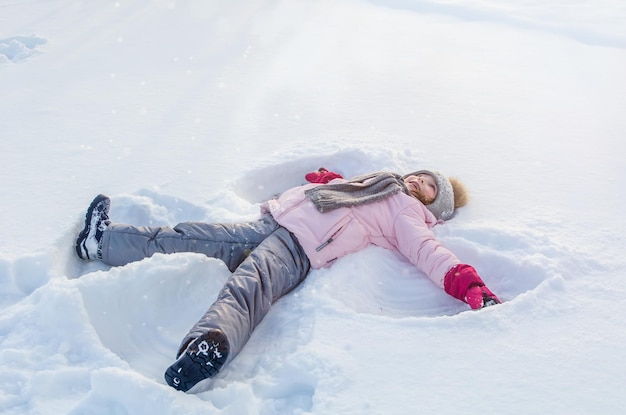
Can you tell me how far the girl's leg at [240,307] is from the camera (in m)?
1.89

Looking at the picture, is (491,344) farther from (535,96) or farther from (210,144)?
(535,96)

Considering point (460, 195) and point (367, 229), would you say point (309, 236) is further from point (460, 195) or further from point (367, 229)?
point (460, 195)

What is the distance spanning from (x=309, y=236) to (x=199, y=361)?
90cm

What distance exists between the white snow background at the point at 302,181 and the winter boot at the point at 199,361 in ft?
0.20

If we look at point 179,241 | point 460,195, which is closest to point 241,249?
point 179,241

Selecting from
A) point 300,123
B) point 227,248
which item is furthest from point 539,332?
point 300,123

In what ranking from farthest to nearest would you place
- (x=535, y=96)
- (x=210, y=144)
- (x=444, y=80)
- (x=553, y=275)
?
1. (x=444, y=80)
2. (x=535, y=96)
3. (x=210, y=144)
4. (x=553, y=275)

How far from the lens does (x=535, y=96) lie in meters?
4.21

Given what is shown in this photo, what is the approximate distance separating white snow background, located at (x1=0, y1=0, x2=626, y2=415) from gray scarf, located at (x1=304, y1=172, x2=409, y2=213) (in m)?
0.26

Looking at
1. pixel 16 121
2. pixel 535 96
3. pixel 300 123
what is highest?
pixel 535 96

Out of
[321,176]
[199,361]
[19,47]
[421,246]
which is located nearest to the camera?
[199,361]

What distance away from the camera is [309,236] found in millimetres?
2633

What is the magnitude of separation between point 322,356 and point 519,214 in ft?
4.62

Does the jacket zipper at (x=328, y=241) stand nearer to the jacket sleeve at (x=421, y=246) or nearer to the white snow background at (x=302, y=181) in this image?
the white snow background at (x=302, y=181)
